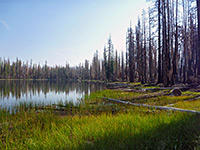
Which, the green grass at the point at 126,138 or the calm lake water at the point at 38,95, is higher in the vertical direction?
the green grass at the point at 126,138

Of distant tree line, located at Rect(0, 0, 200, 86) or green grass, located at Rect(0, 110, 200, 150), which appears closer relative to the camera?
green grass, located at Rect(0, 110, 200, 150)

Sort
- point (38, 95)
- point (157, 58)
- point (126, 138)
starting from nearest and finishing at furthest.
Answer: point (126, 138), point (38, 95), point (157, 58)

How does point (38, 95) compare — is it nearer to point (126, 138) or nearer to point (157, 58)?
point (126, 138)

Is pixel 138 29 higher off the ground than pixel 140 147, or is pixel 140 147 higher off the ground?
pixel 138 29

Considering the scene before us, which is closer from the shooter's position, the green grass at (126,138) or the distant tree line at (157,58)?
the green grass at (126,138)

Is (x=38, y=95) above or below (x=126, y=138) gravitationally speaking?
below

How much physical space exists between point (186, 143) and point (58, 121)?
15.6 feet

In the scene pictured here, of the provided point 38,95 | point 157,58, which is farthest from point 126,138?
point 157,58

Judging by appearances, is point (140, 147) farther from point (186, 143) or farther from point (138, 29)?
point (138, 29)

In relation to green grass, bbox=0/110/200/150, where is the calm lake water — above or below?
below

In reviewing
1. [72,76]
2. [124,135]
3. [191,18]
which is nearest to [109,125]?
[124,135]

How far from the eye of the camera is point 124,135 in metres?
4.38

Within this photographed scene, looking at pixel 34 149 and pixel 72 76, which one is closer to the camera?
pixel 34 149

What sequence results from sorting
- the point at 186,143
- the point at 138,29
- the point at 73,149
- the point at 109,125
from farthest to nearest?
the point at 138,29
the point at 109,125
the point at 186,143
the point at 73,149
